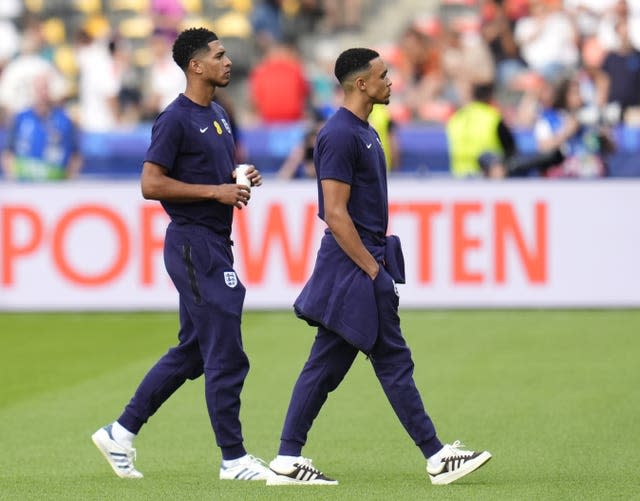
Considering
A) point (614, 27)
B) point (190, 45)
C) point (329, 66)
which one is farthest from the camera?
point (329, 66)

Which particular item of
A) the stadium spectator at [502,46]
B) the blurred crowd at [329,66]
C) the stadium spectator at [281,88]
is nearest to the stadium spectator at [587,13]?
the blurred crowd at [329,66]

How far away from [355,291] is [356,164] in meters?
0.60

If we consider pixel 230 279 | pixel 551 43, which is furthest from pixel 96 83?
pixel 230 279

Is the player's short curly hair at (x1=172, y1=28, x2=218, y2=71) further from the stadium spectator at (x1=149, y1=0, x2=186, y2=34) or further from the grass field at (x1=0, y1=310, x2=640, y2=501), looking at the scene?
the stadium spectator at (x1=149, y1=0, x2=186, y2=34)

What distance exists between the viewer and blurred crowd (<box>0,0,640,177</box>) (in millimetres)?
18891

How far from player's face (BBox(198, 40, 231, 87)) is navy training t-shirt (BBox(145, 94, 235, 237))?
0.49 feet

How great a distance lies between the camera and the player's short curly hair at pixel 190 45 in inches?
323

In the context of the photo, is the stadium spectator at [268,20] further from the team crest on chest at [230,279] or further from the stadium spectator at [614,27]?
the team crest on chest at [230,279]

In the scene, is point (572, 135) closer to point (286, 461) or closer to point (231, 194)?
point (231, 194)

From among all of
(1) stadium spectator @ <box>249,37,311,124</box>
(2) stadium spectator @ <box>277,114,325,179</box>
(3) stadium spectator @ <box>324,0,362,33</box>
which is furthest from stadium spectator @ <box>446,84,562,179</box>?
(3) stadium spectator @ <box>324,0,362,33</box>

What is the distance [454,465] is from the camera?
25.7ft

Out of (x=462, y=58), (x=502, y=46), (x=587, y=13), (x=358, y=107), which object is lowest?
(x=358, y=107)

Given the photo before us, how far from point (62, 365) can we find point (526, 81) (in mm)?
11322

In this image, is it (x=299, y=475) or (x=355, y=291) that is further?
(x=299, y=475)
